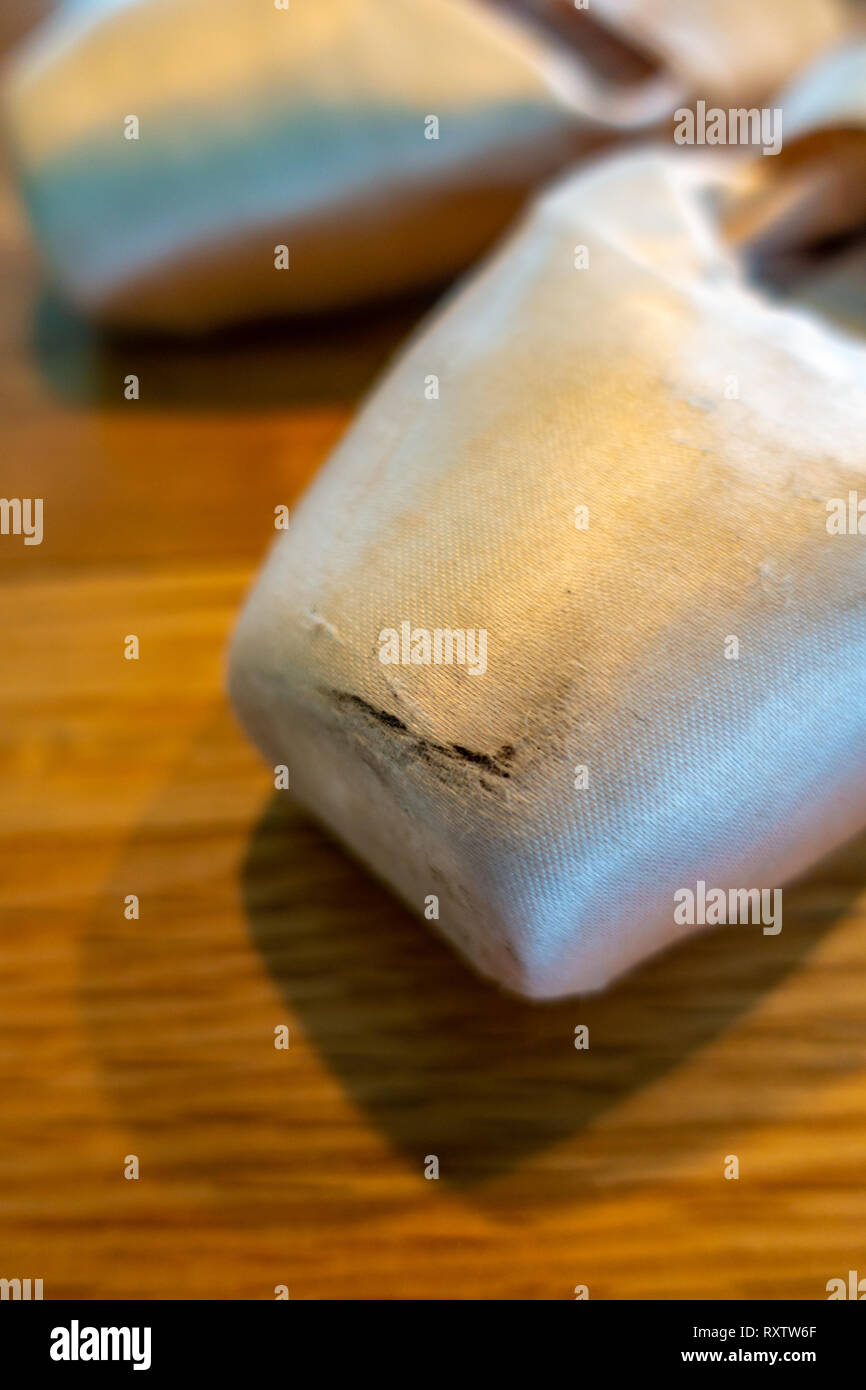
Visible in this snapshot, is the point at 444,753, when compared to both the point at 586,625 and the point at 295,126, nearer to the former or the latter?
the point at 586,625

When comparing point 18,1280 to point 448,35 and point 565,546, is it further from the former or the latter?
point 448,35

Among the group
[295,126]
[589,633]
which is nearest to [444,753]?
[589,633]

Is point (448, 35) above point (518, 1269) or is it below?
above

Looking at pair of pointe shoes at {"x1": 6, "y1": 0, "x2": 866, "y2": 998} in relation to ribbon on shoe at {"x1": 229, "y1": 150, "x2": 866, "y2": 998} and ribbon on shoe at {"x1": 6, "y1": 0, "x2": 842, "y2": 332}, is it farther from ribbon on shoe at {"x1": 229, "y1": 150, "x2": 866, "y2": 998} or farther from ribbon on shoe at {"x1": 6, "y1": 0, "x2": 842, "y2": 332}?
ribbon on shoe at {"x1": 6, "y1": 0, "x2": 842, "y2": 332}

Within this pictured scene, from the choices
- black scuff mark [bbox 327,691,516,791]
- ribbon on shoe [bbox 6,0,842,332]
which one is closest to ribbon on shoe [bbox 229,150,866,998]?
black scuff mark [bbox 327,691,516,791]

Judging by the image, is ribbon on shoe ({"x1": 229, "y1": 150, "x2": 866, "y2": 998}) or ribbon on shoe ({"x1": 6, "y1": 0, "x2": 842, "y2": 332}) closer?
ribbon on shoe ({"x1": 229, "y1": 150, "x2": 866, "y2": 998})

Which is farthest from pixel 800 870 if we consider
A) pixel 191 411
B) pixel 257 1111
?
pixel 191 411

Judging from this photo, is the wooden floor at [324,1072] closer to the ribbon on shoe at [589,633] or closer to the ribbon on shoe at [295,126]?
the ribbon on shoe at [589,633]
